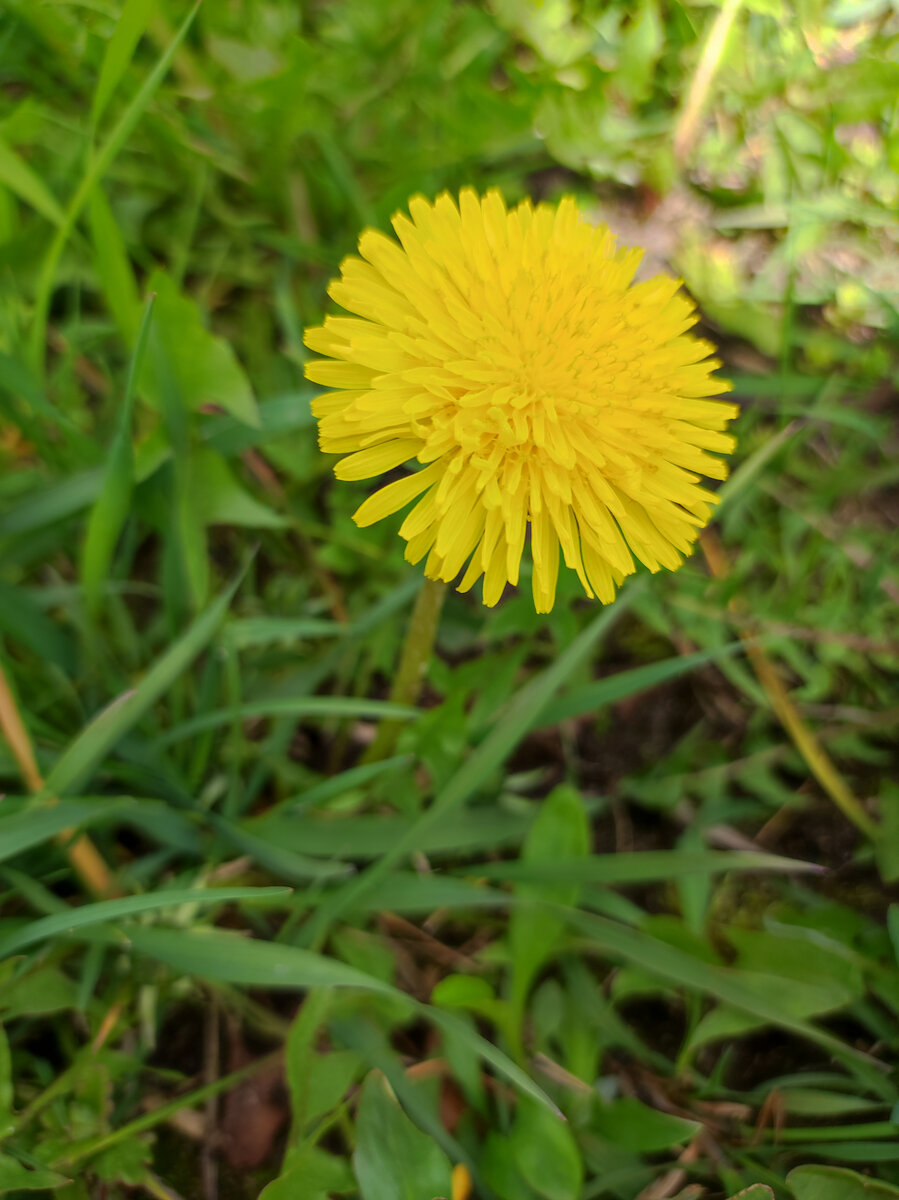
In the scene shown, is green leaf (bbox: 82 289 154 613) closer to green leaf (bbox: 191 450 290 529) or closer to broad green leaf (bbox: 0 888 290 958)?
green leaf (bbox: 191 450 290 529)

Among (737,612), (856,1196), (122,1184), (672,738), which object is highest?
(737,612)

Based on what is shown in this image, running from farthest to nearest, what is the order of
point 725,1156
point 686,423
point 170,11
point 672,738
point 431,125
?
point 431,125 → point 672,738 → point 170,11 → point 725,1156 → point 686,423

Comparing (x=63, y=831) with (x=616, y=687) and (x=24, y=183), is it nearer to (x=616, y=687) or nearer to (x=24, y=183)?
(x=616, y=687)

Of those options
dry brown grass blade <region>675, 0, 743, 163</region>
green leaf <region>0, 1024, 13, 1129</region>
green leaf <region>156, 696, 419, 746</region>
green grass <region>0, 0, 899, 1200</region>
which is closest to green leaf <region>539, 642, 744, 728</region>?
green grass <region>0, 0, 899, 1200</region>

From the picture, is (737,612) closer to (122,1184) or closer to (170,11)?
(122,1184)

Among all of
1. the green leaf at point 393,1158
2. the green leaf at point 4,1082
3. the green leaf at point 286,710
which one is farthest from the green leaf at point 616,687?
the green leaf at point 4,1082

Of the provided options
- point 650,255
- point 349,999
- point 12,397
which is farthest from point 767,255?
point 349,999

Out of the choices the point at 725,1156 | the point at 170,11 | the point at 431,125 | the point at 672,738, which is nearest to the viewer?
the point at 725,1156
